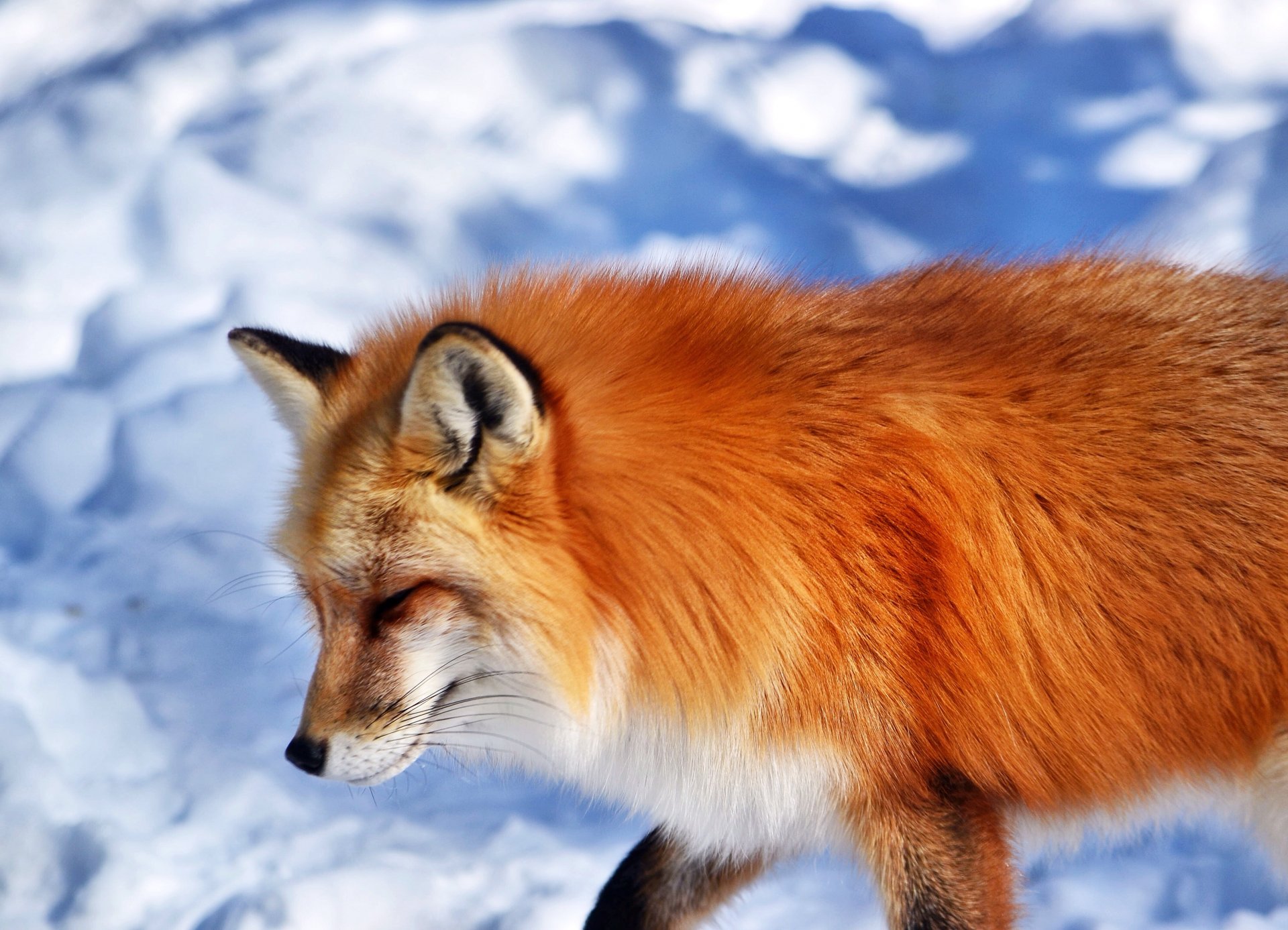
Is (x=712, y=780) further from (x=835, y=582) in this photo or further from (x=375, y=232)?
(x=375, y=232)

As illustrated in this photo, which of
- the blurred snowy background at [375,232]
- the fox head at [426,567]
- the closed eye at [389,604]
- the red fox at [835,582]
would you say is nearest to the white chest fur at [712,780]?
the red fox at [835,582]

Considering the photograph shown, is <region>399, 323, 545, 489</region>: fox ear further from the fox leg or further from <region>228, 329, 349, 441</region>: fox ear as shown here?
the fox leg

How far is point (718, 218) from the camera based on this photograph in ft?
11.2

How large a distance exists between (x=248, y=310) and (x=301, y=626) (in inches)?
37.7

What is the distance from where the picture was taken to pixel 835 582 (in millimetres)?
1504

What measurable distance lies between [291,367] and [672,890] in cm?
103

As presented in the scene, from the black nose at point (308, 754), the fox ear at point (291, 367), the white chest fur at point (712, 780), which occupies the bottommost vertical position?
the black nose at point (308, 754)

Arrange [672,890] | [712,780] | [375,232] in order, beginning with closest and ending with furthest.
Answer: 1. [712,780]
2. [672,890]
3. [375,232]

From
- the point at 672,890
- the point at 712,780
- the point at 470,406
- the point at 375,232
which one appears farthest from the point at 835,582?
the point at 375,232

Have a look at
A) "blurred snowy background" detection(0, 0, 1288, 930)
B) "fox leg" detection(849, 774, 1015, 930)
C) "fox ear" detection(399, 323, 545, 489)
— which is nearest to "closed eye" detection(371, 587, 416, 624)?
"fox ear" detection(399, 323, 545, 489)

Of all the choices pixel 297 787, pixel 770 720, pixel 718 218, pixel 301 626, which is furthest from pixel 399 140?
pixel 770 720

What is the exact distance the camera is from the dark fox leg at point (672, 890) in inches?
74.4

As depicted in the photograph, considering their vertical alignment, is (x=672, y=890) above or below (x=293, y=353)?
below

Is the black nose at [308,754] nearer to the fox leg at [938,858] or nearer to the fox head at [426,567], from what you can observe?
the fox head at [426,567]
